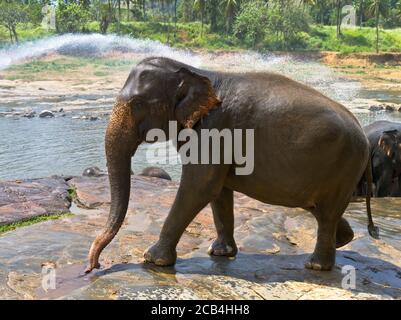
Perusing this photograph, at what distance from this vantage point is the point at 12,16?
172 ft

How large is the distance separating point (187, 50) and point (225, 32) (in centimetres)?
968

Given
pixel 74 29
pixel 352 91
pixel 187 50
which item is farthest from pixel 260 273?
pixel 74 29

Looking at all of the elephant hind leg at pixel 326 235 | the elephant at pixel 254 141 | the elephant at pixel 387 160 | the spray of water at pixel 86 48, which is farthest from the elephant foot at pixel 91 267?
the spray of water at pixel 86 48

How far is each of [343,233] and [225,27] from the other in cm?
5546

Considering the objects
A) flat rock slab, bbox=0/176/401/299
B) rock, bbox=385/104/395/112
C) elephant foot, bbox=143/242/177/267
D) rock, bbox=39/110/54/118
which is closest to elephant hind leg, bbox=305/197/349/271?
flat rock slab, bbox=0/176/401/299

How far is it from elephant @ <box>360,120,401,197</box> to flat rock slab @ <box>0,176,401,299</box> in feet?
8.46

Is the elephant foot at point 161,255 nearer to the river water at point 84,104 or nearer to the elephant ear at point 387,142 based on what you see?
the elephant ear at point 387,142

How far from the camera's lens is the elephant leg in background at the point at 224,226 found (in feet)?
17.8

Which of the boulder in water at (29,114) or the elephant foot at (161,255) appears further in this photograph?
the boulder in water at (29,114)

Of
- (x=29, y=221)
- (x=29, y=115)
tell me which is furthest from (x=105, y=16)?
(x=29, y=221)

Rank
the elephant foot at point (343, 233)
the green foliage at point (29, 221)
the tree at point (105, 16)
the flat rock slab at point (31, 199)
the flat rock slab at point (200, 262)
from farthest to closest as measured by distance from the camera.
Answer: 1. the tree at point (105, 16)
2. the flat rock slab at point (31, 199)
3. the green foliage at point (29, 221)
4. the elephant foot at point (343, 233)
5. the flat rock slab at point (200, 262)

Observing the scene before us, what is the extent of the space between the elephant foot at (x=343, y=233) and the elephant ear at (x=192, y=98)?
175cm
